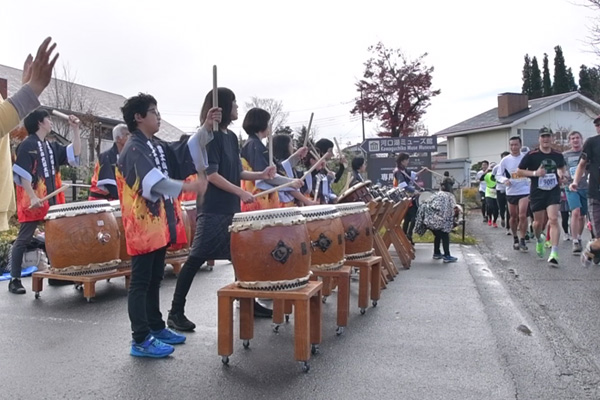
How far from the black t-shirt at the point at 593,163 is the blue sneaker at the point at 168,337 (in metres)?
4.84

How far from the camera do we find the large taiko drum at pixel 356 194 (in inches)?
238

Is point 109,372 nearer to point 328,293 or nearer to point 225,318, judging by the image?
point 225,318

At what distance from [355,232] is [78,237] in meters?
2.79

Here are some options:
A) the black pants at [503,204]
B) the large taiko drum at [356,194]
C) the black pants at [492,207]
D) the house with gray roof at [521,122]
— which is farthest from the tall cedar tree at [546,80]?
the large taiko drum at [356,194]

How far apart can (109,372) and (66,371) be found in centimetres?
29

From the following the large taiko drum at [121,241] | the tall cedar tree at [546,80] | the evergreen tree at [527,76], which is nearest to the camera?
the large taiko drum at [121,241]

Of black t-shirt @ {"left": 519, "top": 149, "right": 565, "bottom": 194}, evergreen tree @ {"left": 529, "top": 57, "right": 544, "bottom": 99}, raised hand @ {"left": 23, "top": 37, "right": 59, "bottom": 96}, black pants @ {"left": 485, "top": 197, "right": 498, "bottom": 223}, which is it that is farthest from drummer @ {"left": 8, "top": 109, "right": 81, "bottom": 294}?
evergreen tree @ {"left": 529, "top": 57, "right": 544, "bottom": 99}

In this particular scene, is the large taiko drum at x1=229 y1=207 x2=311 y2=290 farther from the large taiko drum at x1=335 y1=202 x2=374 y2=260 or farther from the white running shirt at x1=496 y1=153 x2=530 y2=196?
the white running shirt at x1=496 y1=153 x2=530 y2=196

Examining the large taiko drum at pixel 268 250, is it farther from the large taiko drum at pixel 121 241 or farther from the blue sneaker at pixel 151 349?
the large taiko drum at pixel 121 241

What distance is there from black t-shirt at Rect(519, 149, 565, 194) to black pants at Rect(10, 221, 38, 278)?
651 cm

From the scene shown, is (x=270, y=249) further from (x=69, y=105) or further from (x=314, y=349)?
(x=69, y=105)

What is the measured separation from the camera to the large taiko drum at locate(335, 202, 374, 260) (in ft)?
16.9

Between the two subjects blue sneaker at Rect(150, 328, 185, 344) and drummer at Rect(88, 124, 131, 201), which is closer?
blue sneaker at Rect(150, 328, 185, 344)

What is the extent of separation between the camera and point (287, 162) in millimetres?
5598
